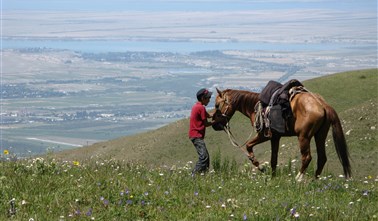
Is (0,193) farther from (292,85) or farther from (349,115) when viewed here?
(349,115)

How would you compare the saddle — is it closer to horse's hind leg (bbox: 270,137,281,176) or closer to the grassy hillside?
horse's hind leg (bbox: 270,137,281,176)

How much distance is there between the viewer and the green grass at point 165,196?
9.36 m

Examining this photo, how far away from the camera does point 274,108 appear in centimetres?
1538

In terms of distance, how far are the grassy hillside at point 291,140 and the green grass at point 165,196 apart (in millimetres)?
17423

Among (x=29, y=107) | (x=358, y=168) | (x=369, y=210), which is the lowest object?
(x=29, y=107)

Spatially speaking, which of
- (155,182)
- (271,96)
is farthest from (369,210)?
(271,96)

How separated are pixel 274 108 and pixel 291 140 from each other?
22960mm

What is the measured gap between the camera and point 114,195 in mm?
10164

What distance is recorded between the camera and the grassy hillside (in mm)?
31828

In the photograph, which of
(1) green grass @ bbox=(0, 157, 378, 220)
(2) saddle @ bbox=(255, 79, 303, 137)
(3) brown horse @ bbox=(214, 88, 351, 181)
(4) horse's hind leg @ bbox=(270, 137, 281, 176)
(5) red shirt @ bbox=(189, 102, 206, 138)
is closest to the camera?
(1) green grass @ bbox=(0, 157, 378, 220)

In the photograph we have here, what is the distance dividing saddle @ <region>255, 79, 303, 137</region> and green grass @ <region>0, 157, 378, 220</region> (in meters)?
2.55

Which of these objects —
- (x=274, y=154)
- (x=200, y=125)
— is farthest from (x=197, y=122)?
(x=274, y=154)

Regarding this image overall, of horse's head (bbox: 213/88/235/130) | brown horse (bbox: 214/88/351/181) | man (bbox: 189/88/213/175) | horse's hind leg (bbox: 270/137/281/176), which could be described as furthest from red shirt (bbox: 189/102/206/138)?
horse's hind leg (bbox: 270/137/281/176)

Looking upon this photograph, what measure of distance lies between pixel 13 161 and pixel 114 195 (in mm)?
3807
